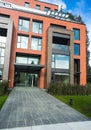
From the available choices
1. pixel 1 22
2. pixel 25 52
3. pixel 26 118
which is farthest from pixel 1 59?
pixel 26 118

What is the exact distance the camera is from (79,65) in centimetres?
2419

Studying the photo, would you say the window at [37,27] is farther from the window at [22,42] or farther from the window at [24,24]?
the window at [22,42]

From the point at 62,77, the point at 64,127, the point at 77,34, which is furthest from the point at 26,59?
the point at 64,127

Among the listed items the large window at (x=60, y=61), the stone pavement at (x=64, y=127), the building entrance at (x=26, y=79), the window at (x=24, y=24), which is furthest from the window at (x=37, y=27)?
the stone pavement at (x=64, y=127)

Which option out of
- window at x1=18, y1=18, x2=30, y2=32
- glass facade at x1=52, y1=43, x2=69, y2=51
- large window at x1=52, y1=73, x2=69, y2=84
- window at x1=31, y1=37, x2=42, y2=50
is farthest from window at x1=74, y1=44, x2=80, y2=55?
window at x1=18, y1=18, x2=30, y2=32

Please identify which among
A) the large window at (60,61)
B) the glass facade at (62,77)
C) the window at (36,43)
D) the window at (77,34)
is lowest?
the glass facade at (62,77)

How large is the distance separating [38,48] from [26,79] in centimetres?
653

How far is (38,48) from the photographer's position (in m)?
22.4

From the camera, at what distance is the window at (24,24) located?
72.5ft

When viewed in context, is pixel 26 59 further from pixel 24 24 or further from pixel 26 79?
pixel 24 24

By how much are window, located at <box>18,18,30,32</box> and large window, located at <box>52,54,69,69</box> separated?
7.30 metres

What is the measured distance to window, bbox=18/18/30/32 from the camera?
22.1 meters

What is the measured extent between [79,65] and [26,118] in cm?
1993

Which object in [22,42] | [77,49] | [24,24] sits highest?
[24,24]
